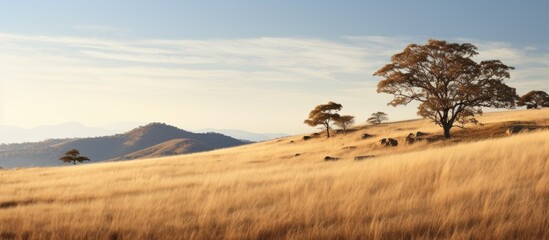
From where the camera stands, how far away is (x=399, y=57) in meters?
39.4

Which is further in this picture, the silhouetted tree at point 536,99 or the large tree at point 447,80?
the silhouetted tree at point 536,99

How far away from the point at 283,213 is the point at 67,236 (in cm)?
341

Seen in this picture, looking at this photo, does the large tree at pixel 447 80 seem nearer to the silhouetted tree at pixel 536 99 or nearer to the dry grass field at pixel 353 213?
the dry grass field at pixel 353 213

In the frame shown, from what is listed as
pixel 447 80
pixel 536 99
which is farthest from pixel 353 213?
pixel 536 99

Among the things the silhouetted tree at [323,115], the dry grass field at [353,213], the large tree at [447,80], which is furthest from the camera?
the silhouetted tree at [323,115]

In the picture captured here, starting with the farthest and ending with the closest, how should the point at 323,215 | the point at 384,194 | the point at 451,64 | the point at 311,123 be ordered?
the point at 311,123 → the point at 451,64 → the point at 384,194 → the point at 323,215

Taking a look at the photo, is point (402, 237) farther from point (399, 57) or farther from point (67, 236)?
point (399, 57)

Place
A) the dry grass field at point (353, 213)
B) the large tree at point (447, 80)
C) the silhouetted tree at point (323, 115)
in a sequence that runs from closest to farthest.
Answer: the dry grass field at point (353, 213) → the large tree at point (447, 80) → the silhouetted tree at point (323, 115)

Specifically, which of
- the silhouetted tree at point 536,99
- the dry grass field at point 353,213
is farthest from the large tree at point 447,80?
the silhouetted tree at point 536,99

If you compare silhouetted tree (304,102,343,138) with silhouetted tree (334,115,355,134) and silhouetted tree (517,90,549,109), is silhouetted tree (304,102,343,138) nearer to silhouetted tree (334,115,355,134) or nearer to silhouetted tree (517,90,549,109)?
silhouetted tree (334,115,355,134)

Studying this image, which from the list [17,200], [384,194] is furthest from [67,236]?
[17,200]

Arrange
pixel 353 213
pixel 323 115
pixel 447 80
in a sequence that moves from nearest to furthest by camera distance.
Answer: pixel 353 213 → pixel 447 80 → pixel 323 115

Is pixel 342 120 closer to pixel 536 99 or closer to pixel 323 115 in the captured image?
pixel 323 115

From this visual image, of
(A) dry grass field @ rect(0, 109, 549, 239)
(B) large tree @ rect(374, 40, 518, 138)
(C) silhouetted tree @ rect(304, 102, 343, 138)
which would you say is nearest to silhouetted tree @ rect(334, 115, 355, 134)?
(C) silhouetted tree @ rect(304, 102, 343, 138)
